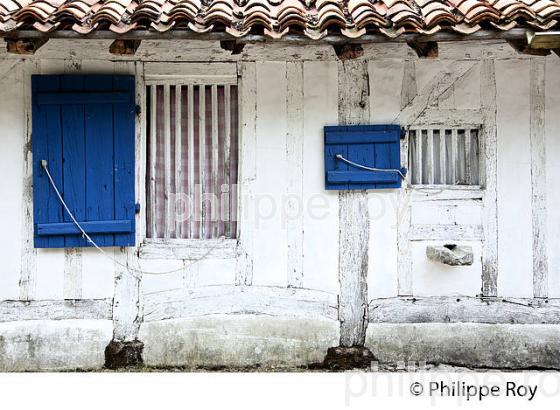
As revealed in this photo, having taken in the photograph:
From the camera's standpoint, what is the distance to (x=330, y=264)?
5.05 meters

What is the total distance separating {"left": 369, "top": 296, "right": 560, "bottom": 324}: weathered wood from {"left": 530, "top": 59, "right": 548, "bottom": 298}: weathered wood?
16 cm

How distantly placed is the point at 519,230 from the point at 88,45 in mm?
4272

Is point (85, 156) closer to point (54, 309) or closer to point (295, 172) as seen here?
point (54, 309)

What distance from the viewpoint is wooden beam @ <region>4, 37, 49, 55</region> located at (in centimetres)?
437

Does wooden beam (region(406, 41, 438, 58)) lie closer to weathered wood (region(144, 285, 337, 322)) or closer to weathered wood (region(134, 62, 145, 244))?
weathered wood (region(144, 285, 337, 322))

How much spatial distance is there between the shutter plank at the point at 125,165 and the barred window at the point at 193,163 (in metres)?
0.24

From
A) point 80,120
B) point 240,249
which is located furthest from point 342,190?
point 80,120

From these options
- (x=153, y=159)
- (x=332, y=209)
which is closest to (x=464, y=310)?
(x=332, y=209)

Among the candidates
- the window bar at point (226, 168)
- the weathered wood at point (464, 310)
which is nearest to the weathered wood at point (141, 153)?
the window bar at point (226, 168)

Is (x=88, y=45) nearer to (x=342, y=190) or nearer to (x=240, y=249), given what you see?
(x=240, y=249)

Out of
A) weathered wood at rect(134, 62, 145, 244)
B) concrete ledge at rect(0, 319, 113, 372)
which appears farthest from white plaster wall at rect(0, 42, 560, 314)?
concrete ledge at rect(0, 319, 113, 372)

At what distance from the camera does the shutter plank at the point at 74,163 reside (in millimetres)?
4934

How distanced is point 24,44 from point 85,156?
1065 mm

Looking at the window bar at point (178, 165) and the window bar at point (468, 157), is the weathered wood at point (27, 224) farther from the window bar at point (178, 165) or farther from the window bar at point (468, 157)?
the window bar at point (468, 157)
